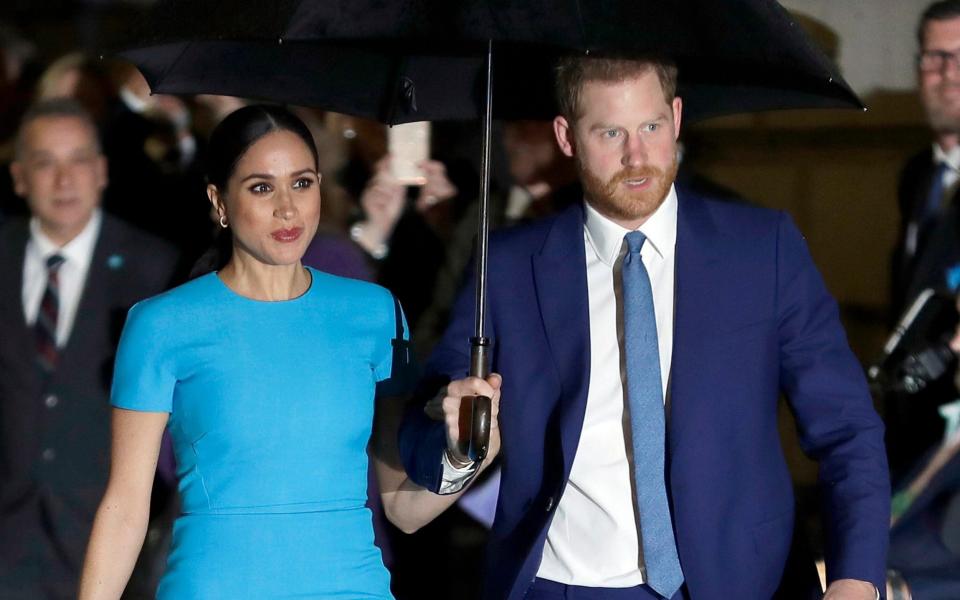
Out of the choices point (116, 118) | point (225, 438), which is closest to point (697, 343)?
point (225, 438)

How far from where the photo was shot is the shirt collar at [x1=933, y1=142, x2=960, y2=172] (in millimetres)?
5645

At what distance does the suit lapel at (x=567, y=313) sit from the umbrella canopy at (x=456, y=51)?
1.47 feet

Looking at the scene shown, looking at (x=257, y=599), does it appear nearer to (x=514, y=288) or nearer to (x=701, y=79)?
(x=514, y=288)

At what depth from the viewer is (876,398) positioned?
5.37 metres

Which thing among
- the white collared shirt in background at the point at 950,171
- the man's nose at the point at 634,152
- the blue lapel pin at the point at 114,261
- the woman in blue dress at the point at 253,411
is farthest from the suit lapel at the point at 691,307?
the blue lapel pin at the point at 114,261

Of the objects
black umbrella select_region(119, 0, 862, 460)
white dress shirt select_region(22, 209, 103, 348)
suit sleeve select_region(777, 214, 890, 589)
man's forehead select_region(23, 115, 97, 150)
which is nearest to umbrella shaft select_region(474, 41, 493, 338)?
black umbrella select_region(119, 0, 862, 460)

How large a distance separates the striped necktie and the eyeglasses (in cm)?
315

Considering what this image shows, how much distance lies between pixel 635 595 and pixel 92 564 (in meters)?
1.25

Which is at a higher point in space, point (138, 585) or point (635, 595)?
point (635, 595)

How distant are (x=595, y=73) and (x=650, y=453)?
2.86ft

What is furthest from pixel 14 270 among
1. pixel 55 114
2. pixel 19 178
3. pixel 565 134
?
pixel 565 134

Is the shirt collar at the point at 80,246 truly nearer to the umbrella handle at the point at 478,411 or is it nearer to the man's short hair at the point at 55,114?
the man's short hair at the point at 55,114

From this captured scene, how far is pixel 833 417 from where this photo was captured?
360 cm

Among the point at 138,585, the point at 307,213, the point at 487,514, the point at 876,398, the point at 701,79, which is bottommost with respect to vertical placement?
the point at 138,585
